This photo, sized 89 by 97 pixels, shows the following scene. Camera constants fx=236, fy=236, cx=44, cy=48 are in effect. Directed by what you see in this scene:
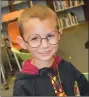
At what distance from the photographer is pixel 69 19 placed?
523 centimetres

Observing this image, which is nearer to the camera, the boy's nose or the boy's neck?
the boy's nose

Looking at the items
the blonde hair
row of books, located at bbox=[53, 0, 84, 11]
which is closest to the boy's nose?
the blonde hair

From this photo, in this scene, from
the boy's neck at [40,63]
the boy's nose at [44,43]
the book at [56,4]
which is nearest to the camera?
the boy's nose at [44,43]

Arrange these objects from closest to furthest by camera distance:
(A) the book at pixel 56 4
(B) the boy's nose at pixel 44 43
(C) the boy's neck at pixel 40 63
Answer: (B) the boy's nose at pixel 44 43, (C) the boy's neck at pixel 40 63, (A) the book at pixel 56 4

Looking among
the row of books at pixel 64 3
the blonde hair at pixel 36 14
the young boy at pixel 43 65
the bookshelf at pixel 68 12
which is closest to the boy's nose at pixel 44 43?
the young boy at pixel 43 65

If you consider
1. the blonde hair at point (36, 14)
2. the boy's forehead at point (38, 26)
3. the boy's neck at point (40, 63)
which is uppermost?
the blonde hair at point (36, 14)

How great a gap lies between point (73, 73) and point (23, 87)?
262 millimetres

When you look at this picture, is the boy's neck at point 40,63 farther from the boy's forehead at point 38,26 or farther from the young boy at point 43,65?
the boy's forehead at point 38,26

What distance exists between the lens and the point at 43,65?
104cm

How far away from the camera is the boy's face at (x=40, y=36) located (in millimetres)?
880

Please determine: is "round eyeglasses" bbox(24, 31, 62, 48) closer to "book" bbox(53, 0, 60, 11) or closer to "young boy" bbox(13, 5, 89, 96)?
"young boy" bbox(13, 5, 89, 96)

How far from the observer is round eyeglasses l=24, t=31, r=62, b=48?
0.87 m

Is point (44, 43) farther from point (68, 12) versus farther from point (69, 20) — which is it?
point (68, 12)

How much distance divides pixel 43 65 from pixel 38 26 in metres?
0.20
